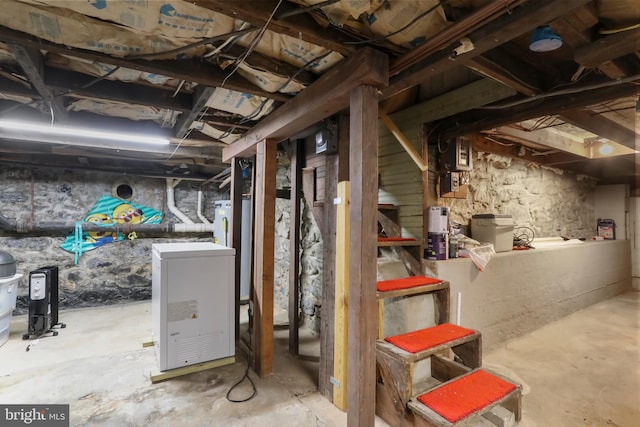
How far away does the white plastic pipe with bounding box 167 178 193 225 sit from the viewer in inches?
201

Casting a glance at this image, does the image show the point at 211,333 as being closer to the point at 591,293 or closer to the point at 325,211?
the point at 325,211

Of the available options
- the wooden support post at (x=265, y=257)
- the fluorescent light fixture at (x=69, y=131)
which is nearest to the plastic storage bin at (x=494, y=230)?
the wooden support post at (x=265, y=257)

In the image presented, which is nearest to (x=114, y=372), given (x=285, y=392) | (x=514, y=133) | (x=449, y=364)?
(x=285, y=392)

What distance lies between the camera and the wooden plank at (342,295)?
6.32 feet

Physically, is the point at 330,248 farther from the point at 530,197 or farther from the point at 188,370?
the point at 530,197

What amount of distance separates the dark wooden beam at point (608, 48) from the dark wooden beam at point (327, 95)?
0.87m

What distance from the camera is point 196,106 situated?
2.09 meters

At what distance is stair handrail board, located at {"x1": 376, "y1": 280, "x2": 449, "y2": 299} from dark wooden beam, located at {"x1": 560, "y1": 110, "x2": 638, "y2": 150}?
1.50 meters

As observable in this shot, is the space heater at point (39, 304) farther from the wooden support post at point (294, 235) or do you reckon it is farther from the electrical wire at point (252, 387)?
the wooden support post at point (294, 235)

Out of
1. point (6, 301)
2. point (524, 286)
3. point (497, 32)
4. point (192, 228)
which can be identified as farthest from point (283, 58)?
point (192, 228)

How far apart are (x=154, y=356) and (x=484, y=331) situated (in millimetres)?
3000

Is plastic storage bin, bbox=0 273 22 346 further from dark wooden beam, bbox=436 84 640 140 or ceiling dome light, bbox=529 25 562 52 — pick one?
ceiling dome light, bbox=529 25 562 52

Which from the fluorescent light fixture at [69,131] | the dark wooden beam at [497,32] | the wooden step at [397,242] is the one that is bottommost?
the wooden step at [397,242]

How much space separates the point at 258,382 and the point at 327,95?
7.02 feet
